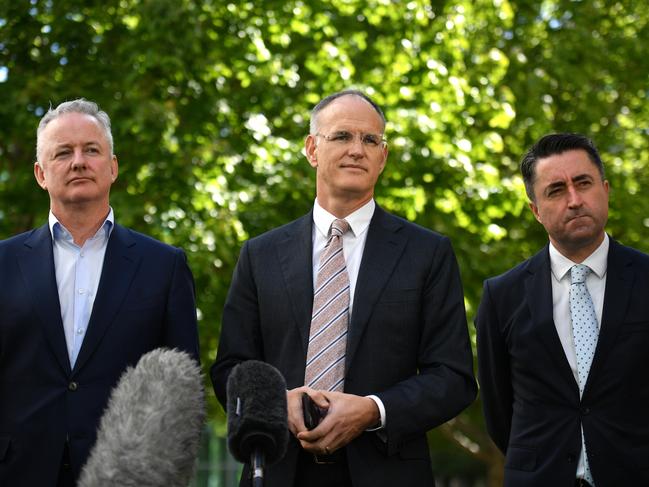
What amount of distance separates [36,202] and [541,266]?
9448mm

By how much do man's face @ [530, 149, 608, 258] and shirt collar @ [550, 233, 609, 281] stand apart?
0.03 metres

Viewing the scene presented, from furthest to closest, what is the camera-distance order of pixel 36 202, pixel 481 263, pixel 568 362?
pixel 481 263 → pixel 36 202 → pixel 568 362

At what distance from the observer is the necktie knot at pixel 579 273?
20.6 feet

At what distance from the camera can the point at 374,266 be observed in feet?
19.8

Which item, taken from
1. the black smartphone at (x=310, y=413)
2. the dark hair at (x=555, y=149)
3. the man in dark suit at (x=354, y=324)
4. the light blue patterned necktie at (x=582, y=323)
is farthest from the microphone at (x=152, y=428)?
the dark hair at (x=555, y=149)

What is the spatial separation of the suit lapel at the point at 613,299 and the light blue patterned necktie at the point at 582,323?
7 centimetres

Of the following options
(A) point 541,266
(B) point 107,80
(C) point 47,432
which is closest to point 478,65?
(B) point 107,80

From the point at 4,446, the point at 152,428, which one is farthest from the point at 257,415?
the point at 4,446

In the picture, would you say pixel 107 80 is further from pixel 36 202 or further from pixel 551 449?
pixel 551 449

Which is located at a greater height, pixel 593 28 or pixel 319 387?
pixel 593 28

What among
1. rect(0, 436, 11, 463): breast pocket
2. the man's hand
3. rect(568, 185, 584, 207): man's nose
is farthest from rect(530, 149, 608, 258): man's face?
rect(0, 436, 11, 463): breast pocket

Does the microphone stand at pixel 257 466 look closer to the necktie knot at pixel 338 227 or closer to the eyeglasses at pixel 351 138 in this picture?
the necktie knot at pixel 338 227

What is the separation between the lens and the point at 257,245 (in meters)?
6.39

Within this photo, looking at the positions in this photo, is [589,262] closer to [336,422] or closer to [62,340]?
[336,422]
